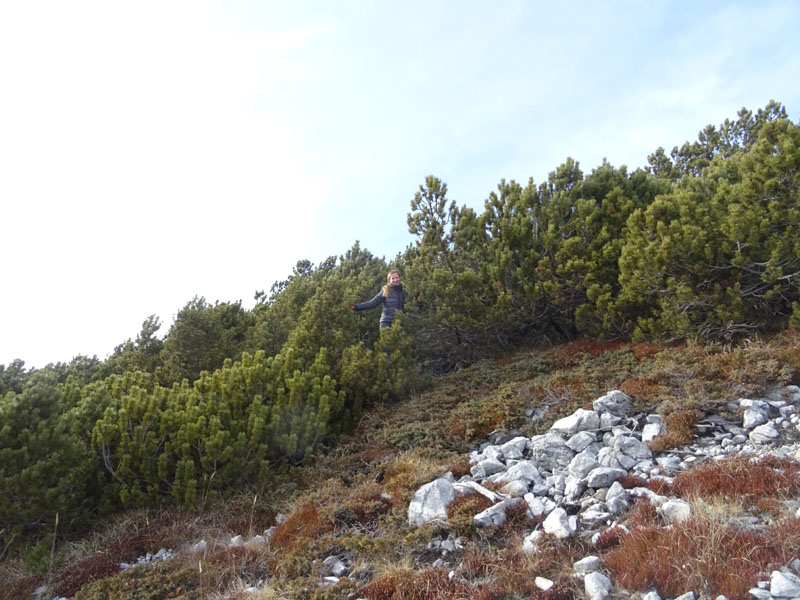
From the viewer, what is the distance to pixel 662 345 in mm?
8781

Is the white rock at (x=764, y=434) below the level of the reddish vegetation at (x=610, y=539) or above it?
above

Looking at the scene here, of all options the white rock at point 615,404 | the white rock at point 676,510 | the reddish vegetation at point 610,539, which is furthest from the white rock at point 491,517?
the white rock at point 615,404

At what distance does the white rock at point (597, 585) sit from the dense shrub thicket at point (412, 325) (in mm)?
4560

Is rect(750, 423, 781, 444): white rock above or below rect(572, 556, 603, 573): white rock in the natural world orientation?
above

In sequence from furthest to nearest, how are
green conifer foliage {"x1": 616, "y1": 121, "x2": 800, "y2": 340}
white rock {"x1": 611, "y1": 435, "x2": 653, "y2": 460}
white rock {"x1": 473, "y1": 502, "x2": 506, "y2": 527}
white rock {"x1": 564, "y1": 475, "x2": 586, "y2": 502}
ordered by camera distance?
green conifer foliage {"x1": 616, "y1": 121, "x2": 800, "y2": 340}, white rock {"x1": 611, "y1": 435, "x2": 653, "y2": 460}, white rock {"x1": 564, "y1": 475, "x2": 586, "y2": 502}, white rock {"x1": 473, "y1": 502, "x2": 506, "y2": 527}

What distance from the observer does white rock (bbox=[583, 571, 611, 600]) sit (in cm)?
343

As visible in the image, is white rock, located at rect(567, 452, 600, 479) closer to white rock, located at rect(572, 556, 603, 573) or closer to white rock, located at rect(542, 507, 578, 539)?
white rock, located at rect(542, 507, 578, 539)

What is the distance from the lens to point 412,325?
448 inches

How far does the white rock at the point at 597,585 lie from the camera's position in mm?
3426

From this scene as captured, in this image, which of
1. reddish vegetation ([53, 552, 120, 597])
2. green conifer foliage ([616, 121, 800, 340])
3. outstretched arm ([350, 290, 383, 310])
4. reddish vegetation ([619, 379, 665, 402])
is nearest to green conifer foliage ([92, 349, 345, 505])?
reddish vegetation ([53, 552, 120, 597])

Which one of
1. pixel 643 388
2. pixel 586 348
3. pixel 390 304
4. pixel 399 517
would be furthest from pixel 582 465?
pixel 390 304

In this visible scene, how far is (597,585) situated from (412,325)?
807 centimetres

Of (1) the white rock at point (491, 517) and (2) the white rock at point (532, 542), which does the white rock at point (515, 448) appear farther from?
(2) the white rock at point (532, 542)

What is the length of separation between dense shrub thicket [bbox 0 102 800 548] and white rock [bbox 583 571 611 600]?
4.56 metres
